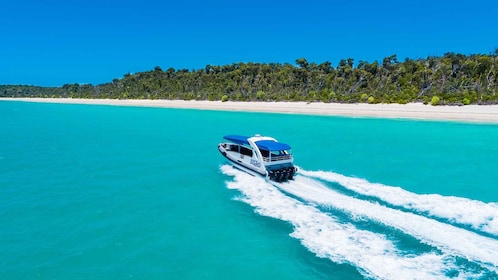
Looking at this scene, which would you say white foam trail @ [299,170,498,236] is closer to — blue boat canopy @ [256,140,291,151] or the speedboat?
the speedboat

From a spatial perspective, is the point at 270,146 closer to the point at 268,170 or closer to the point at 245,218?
the point at 268,170

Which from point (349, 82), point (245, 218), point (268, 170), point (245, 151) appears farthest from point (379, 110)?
point (245, 218)

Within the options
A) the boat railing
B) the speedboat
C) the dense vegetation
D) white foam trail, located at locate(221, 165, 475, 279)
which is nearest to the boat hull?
the speedboat

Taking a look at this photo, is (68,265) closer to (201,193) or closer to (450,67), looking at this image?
(201,193)

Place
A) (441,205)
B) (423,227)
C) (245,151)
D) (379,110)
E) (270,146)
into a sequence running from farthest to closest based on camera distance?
(379,110) < (245,151) < (270,146) < (441,205) < (423,227)

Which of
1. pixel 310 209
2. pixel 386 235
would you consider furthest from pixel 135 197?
pixel 386 235

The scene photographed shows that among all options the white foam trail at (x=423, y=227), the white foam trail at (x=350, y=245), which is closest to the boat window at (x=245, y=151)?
the white foam trail at (x=423, y=227)
